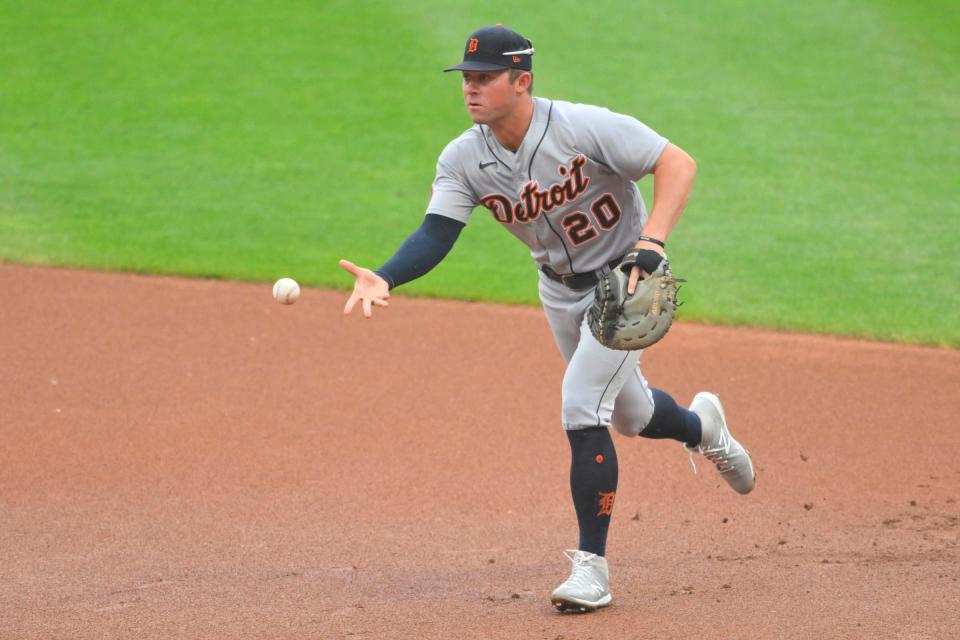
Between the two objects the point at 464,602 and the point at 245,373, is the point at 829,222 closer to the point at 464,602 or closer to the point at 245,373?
the point at 245,373

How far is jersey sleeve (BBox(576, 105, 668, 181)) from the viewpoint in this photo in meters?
4.30

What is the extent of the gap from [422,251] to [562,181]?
53cm

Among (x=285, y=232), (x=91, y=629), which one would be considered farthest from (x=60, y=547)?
(x=285, y=232)

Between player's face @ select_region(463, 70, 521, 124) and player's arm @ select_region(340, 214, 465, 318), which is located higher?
player's face @ select_region(463, 70, 521, 124)

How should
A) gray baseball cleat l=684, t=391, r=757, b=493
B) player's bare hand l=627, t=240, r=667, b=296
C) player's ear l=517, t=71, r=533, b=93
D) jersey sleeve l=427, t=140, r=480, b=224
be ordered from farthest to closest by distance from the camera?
gray baseball cleat l=684, t=391, r=757, b=493, jersey sleeve l=427, t=140, r=480, b=224, player's ear l=517, t=71, r=533, b=93, player's bare hand l=627, t=240, r=667, b=296

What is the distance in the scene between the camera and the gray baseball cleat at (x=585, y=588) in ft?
13.8

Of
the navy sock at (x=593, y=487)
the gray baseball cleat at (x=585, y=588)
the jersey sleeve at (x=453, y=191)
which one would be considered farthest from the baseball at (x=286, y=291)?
the gray baseball cleat at (x=585, y=588)

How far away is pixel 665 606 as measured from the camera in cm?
431

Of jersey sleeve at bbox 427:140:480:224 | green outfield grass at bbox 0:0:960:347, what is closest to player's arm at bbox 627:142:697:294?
jersey sleeve at bbox 427:140:480:224

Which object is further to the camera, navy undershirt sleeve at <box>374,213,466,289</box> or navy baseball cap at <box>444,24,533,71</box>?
navy undershirt sleeve at <box>374,213,466,289</box>

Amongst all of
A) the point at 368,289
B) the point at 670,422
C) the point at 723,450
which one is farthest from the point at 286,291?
the point at 723,450

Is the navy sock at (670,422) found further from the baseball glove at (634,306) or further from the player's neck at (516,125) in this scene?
the player's neck at (516,125)

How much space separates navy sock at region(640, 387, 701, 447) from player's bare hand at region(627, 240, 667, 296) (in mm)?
1048

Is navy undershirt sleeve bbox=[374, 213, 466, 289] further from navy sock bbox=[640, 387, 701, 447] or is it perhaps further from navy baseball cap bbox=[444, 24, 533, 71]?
navy sock bbox=[640, 387, 701, 447]
